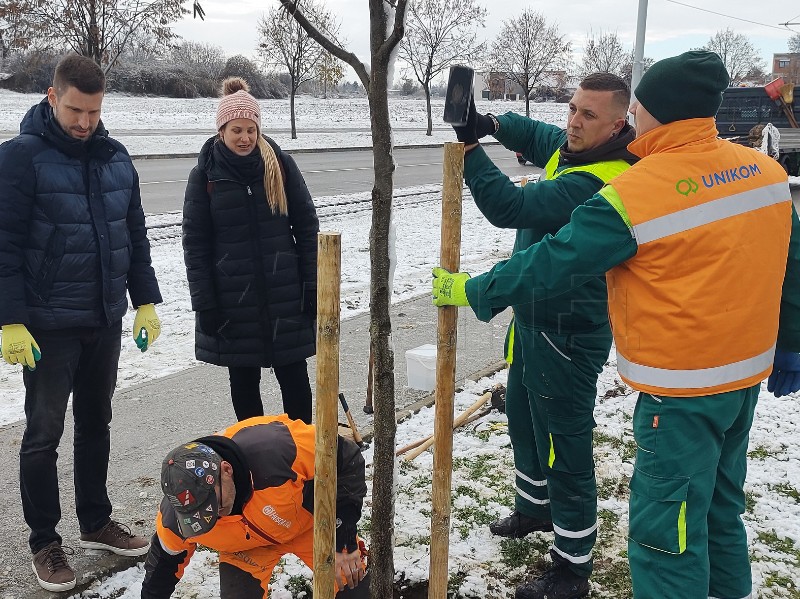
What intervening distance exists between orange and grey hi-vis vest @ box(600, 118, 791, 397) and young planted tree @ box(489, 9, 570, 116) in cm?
3123

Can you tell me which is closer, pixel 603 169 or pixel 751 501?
A: pixel 603 169

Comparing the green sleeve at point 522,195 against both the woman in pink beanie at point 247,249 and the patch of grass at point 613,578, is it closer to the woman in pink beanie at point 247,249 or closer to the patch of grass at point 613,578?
the woman in pink beanie at point 247,249

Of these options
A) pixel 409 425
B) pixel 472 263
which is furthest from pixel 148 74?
pixel 409 425

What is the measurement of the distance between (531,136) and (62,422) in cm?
230

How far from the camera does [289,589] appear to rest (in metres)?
2.92

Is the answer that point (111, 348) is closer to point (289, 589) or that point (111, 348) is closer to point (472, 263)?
point (289, 589)

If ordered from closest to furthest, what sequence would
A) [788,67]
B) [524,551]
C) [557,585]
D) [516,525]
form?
1. [557,585]
2. [524,551]
3. [516,525]
4. [788,67]

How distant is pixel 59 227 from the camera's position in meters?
2.89

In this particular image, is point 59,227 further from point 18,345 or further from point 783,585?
point 783,585

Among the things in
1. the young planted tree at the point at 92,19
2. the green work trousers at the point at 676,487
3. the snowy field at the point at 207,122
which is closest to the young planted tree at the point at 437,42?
the snowy field at the point at 207,122

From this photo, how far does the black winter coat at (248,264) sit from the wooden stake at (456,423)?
2.75 ft

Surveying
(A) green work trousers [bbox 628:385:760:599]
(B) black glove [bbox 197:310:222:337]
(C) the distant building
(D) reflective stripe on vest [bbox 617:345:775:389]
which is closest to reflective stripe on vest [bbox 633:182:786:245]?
(D) reflective stripe on vest [bbox 617:345:775:389]

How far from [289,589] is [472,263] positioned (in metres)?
5.67

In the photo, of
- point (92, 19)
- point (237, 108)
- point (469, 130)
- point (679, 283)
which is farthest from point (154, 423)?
point (92, 19)
